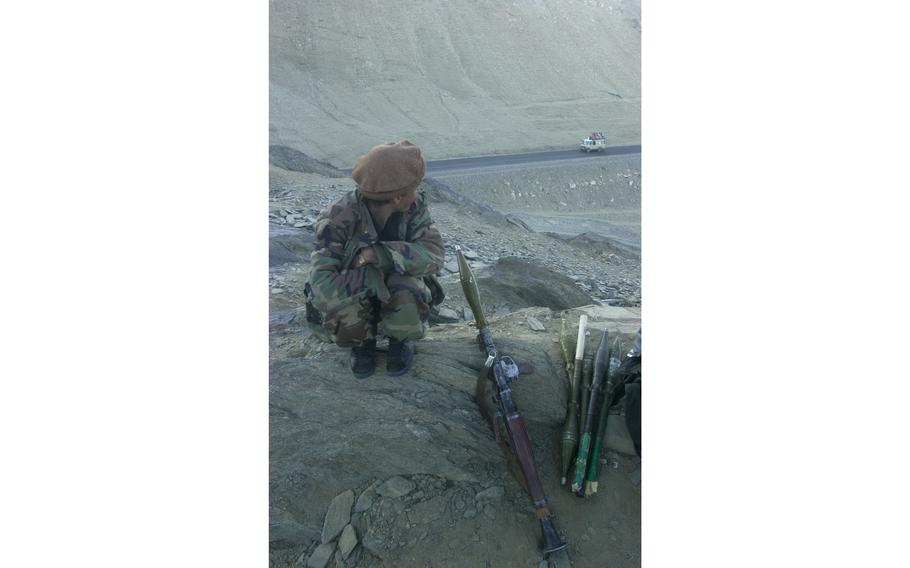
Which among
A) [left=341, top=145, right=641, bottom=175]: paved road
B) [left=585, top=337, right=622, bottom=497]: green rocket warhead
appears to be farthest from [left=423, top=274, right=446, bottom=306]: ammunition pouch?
[left=341, top=145, right=641, bottom=175]: paved road

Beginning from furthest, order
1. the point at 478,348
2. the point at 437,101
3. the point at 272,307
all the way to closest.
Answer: the point at 437,101
the point at 272,307
the point at 478,348

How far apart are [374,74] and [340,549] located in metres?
22.1

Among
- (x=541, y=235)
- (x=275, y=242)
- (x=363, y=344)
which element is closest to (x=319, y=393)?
(x=363, y=344)

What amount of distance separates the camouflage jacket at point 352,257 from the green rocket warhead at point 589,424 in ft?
3.11

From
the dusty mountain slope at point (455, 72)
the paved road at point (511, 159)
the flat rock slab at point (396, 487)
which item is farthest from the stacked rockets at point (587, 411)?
the dusty mountain slope at point (455, 72)

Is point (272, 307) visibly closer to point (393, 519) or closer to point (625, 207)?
point (393, 519)

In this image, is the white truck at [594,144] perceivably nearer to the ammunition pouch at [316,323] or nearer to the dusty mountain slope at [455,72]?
the dusty mountain slope at [455,72]

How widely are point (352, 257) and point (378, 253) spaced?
13 cm

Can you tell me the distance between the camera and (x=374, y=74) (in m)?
22.9

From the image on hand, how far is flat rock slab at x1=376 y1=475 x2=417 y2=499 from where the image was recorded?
2.86 meters

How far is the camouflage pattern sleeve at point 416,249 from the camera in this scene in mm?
2867

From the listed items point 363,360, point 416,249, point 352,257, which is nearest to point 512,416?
point 363,360

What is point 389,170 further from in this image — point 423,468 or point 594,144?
point 594,144

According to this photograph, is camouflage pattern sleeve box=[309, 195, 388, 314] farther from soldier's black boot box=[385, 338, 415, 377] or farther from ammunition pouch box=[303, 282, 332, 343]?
ammunition pouch box=[303, 282, 332, 343]
